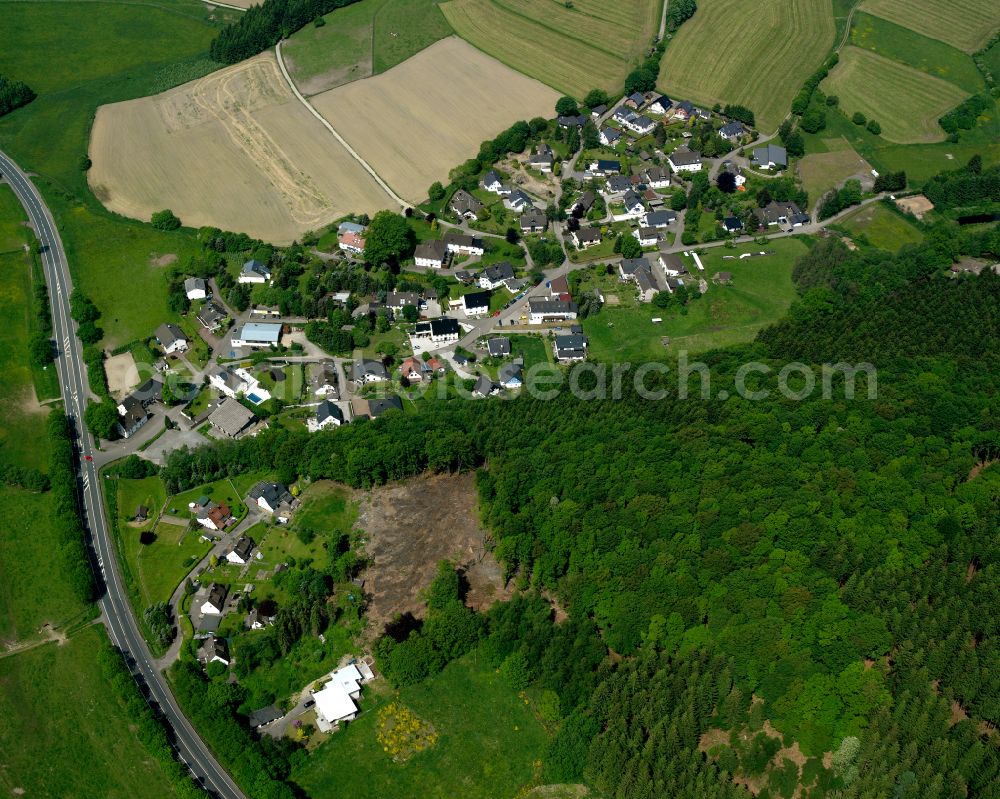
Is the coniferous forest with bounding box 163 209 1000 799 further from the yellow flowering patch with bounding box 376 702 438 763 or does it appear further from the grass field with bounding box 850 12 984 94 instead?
the grass field with bounding box 850 12 984 94

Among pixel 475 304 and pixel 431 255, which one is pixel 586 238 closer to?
pixel 475 304

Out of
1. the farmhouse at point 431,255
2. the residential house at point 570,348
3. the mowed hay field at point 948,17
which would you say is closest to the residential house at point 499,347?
the residential house at point 570,348

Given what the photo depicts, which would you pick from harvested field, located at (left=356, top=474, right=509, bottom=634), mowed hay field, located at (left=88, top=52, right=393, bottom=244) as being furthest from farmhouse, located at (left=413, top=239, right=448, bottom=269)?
harvested field, located at (left=356, top=474, right=509, bottom=634)

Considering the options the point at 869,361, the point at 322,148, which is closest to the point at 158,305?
the point at 322,148

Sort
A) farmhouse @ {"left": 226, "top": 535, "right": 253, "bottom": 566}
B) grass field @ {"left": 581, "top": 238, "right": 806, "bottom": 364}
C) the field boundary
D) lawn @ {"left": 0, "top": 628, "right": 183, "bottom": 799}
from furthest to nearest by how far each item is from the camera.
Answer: the field boundary → grass field @ {"left": 581, "top": 238, "right": 806, "bottom": 364} → farmhouse @ {"left": 226, "top": 535, "right": 253, "bottom": 566} → lawn @ {"left": 0, "top": 628, "right": 183, "bottom": 799}

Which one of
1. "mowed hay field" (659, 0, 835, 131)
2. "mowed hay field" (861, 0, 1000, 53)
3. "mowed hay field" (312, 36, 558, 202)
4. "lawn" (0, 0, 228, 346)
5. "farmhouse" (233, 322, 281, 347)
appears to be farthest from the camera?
"mowed hay field" (861, 0, 1000, 53)

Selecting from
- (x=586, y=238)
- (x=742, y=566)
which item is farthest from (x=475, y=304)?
(x=742, y=566)
